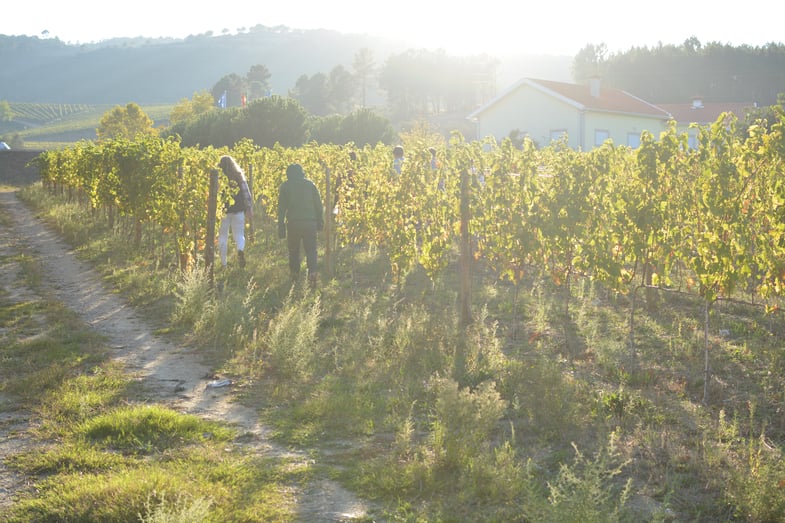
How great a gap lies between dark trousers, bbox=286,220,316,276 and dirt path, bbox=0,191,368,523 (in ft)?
7.98

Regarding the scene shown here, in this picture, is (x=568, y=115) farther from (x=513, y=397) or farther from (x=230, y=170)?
(x=513, y=397)

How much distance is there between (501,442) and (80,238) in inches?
528

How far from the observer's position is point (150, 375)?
22.7 ft

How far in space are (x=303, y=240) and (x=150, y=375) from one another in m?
4.29

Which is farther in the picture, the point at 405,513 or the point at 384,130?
the point at 384,130

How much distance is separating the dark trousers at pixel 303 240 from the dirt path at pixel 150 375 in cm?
243

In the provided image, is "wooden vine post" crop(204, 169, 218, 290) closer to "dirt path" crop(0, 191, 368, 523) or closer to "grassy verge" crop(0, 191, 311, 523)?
"dirt path" crop(0, 191, 368, 523)

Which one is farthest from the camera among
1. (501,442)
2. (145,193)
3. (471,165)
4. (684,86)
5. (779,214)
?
(684,86)

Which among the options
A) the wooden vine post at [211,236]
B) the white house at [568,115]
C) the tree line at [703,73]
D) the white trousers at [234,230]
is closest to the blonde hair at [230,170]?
the white trousers at [234,230]

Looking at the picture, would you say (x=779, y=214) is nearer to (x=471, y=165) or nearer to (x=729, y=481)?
(x=729, y=481)

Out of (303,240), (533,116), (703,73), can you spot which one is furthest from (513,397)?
(703,73)

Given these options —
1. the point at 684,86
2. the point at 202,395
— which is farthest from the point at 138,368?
the point at 684,86

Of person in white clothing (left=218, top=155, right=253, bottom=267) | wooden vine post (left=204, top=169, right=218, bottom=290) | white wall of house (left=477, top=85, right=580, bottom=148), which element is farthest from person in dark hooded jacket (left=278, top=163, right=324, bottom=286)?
white wall of house (left=477, top=85, right=580, bottom=148)

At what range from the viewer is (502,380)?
666 cm
